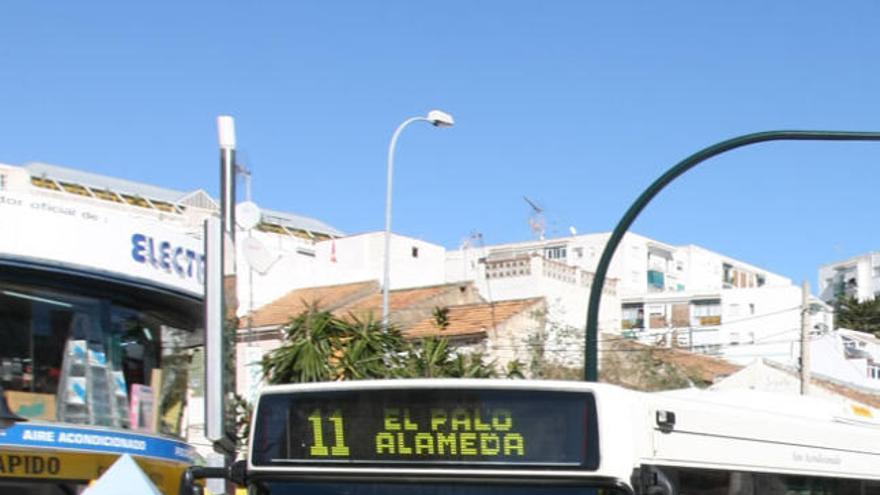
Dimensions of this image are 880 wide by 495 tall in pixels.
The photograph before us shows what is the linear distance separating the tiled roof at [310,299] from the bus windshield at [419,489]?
29.2 meters

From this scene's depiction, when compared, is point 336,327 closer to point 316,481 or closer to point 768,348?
point 316,481

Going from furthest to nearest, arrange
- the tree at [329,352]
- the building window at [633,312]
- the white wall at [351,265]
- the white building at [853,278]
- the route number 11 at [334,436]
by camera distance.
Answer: the white building at [853,278]
the building window at [633,312]
the white wall at [351,265]
the tree at [329,352]
the route number 11 at [334,436]

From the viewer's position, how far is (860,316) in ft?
252

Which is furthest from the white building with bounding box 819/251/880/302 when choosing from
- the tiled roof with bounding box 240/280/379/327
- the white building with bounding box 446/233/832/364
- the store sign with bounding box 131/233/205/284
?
the store sign with bounding box 131/233/205/284

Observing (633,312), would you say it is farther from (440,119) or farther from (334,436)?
(334,436)

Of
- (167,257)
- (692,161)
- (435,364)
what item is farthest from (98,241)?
(435,364)

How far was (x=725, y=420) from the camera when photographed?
7383 millimetres

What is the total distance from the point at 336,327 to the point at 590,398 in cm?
1152

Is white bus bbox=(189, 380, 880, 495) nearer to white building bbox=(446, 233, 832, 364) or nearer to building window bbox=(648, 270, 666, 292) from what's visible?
white building bbox=(446, 233, 832, 364)

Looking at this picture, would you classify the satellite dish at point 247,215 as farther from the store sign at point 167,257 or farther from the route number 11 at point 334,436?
the route number 11 at point 334,436

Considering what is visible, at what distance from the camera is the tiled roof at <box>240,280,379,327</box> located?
37.2 metres

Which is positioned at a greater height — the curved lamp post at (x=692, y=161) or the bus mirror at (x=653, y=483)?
the curved lamp post at (x=692, y=161)

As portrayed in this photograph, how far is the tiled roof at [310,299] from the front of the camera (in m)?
37.2

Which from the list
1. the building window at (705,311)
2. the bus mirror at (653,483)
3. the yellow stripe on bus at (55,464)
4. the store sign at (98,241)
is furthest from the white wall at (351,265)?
the bus mirror at (653,483)
